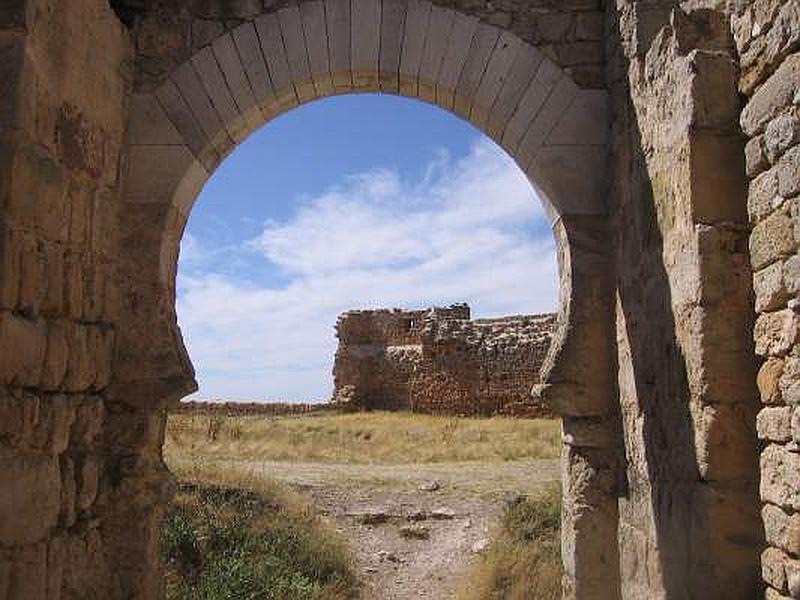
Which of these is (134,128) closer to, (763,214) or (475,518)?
(763,214)

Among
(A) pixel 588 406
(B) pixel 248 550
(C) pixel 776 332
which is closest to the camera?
(C) pixel 776 332

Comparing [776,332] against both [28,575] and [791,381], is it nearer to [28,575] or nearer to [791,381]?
[791,381]

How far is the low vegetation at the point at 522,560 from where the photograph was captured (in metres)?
6.06

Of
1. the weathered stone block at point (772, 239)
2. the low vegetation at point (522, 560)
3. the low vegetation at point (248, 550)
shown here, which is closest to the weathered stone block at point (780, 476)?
the weathered stone block at point (772, 239)

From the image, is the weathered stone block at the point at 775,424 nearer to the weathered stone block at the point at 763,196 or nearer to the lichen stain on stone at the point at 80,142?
the weathered stone block at the point at 763,196

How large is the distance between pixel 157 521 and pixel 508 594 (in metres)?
3.05

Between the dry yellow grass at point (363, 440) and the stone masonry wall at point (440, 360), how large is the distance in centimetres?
223

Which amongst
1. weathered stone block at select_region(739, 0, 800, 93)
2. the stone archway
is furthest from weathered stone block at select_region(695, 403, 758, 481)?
weathered stone block at select_region(739, 0, 800, 93)

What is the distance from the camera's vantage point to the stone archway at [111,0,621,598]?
429 cm

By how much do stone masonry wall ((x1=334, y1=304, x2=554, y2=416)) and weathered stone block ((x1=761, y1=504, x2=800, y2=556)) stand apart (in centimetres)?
1490

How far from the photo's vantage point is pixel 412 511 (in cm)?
827

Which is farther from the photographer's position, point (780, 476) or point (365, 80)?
point (365, 80)

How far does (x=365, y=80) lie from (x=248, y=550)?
4.28 m

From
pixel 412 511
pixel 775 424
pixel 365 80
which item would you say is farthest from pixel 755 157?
pixel 412 511
